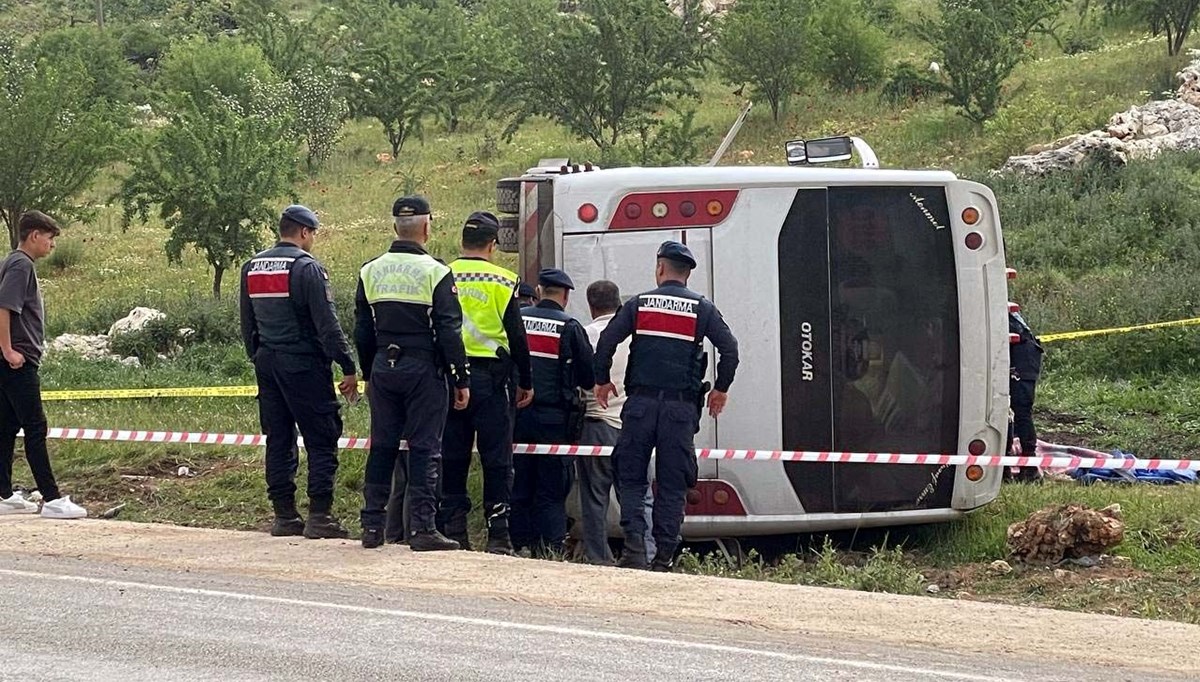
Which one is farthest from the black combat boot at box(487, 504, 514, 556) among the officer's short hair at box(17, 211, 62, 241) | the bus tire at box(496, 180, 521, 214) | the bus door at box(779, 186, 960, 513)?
the officer's short hair at box(17, 211, 62, 241)

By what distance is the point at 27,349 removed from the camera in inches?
366

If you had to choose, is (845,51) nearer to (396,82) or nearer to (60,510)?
(396,82)

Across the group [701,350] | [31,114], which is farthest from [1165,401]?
[31,114]

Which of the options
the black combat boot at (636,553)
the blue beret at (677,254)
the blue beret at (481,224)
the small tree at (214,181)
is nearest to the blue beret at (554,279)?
the blue beret at (481,224)

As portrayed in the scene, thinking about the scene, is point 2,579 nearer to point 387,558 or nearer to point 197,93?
point 387,558

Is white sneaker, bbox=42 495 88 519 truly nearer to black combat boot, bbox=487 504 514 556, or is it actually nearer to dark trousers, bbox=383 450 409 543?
dark trousers, bbox=383 450 409 543

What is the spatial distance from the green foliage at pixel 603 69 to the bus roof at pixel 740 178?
28.0 m

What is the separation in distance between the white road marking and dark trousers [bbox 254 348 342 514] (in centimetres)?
144

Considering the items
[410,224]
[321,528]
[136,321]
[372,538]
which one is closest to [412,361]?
[410,224]

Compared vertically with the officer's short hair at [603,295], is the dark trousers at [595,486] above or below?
below

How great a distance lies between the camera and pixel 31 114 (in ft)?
94.9

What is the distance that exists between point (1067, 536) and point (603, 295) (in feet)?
9.91

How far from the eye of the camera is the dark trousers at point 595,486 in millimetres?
8992

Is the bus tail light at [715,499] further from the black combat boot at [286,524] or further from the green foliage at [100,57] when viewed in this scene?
the green foliage at [100,57]
